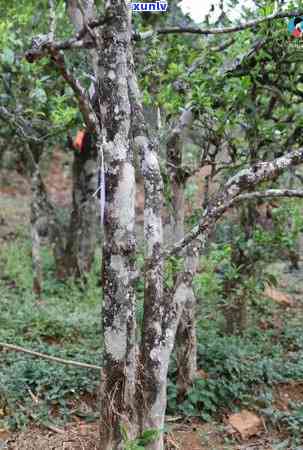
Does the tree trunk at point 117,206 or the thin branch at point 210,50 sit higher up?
the thin branch at point 210,50

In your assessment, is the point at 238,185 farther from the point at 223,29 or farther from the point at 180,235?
the point at 180,235

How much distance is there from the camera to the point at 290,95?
6.10 meters

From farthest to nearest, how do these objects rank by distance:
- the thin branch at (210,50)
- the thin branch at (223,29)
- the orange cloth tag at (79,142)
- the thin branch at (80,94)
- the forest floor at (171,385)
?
the orange cloth tag at (79,142), the thin branch at (210,50), the forest floor at (171,385), the thin branch at (223,29), the thin branch at (80,94)

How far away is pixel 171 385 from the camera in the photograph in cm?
495

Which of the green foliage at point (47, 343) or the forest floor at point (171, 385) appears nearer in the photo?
the forest floor at point (171, 385)

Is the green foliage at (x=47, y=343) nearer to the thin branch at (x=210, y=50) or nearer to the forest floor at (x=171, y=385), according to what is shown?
the forest floor at (x=171, y=385)

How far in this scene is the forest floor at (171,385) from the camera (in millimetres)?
4387

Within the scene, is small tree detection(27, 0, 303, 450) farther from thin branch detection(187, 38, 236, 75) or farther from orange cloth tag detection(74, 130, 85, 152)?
orange cloth tag detection(74, 130, 85, 152)

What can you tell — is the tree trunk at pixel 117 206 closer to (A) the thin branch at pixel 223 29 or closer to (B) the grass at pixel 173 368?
(A) the thin branch at pixel 223 29

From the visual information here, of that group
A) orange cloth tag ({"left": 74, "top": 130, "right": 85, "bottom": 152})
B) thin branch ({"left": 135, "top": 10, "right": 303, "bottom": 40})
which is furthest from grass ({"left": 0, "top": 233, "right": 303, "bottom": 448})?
orange cloth tag ({"left": 74, "top": 130, "right": 85, "bottom": 152})

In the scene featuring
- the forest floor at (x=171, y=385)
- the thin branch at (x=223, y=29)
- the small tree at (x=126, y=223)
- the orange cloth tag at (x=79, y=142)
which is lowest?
the forest floor at (x=171, y=385)

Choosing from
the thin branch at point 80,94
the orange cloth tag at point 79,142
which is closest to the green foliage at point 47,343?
the orange cloth tag at point 79,142

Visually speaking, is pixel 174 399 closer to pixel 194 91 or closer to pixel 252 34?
pixel 194 91

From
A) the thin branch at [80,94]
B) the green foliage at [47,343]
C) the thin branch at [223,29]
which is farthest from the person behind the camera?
the green foliage at [47,343]
